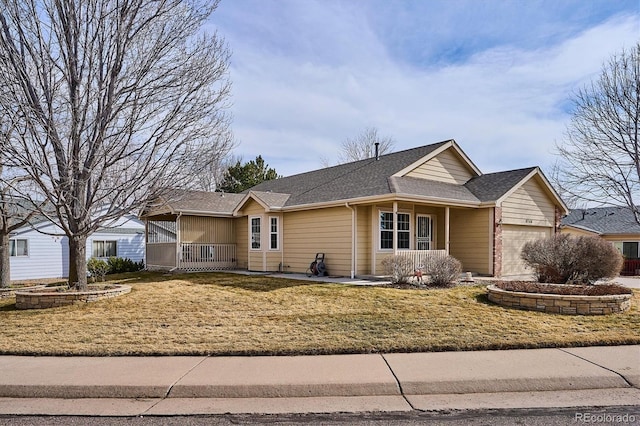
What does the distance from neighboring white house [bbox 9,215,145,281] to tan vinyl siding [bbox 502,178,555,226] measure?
1708 centimetres

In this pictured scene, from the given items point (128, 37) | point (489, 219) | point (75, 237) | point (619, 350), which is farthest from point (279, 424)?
point (489, 219)

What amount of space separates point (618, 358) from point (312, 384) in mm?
4676

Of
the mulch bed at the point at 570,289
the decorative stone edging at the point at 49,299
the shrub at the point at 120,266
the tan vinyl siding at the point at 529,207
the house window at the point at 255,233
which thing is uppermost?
the tan vinyl siding at the point at 529,207

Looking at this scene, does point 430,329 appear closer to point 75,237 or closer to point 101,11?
point 75,237

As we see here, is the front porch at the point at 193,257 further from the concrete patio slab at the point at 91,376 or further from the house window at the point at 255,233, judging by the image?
the concrete patio slab at the point at 91,376

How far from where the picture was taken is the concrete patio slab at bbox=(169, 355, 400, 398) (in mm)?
5438

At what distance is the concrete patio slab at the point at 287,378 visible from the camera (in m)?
5.44

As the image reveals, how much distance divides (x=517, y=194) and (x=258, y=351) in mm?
13811

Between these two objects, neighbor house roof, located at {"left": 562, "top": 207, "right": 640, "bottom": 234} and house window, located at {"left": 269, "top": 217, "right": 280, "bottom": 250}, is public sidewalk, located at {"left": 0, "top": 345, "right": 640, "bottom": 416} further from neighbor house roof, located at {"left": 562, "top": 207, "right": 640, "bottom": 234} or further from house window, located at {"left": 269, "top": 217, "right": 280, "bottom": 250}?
neighbor house roof, located at {"left": 562, "top": 207, "right": 640, "bottom": 234}

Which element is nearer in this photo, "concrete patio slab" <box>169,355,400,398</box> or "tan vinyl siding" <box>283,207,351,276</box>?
"concrete patio slab" <box>169,355,400,398</box>

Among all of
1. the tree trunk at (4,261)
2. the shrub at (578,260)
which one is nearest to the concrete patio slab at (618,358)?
the shrub at (578,260)

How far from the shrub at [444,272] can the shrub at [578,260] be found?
2458mm

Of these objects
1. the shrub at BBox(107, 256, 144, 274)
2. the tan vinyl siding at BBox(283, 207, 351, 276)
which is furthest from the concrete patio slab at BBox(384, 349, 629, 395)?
the shrub at BBox(107, 256, 144, 274)

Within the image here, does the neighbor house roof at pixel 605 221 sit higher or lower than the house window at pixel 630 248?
higher
